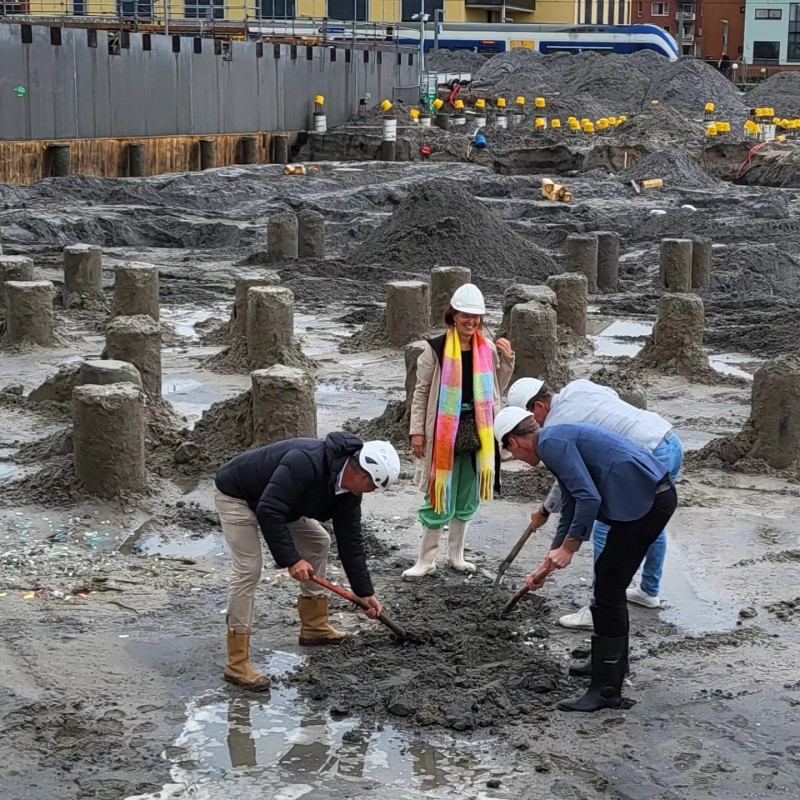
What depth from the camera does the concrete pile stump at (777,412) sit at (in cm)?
1050

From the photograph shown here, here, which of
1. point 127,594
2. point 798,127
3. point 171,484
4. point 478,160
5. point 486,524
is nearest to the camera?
point 127,594

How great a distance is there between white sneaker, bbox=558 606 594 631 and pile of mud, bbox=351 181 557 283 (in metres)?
12.7

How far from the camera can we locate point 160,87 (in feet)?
116

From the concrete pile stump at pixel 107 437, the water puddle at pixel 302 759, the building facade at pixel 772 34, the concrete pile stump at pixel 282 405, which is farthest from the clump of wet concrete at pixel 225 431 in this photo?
the building facade at pixel 772 34

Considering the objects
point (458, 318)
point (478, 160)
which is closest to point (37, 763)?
point (458, 318)

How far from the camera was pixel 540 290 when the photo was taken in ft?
47.5

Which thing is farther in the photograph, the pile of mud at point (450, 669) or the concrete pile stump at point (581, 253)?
the concrete pile stump at point (581, 253)

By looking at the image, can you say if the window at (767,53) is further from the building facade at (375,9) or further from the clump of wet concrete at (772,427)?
the clump of wet concrete at (772,427)

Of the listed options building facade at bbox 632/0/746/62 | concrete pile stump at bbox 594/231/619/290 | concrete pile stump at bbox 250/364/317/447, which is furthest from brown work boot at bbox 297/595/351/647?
building facade at bbox 632/0/746/62

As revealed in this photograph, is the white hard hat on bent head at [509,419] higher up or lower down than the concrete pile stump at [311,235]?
higher up

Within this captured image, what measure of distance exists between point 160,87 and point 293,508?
3077cm

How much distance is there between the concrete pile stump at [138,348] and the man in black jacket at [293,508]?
5694 mm

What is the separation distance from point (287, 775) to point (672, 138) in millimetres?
38148

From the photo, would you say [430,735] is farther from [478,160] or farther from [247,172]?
[478,160]
